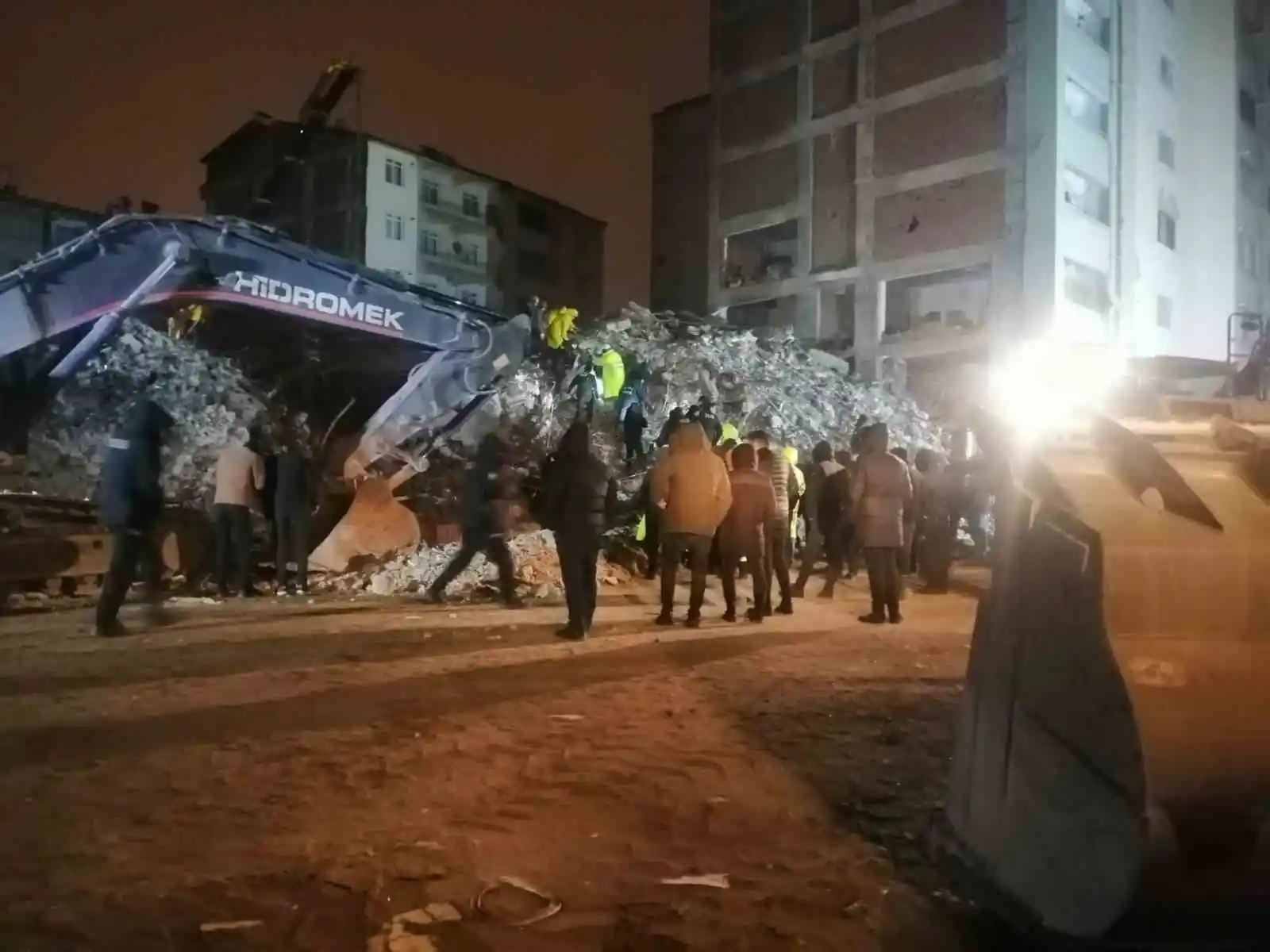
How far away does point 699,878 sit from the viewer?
401cm

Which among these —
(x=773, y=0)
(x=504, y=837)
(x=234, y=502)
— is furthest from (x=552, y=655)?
(x=773, y=0)

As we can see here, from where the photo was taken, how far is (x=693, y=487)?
9.44 metres

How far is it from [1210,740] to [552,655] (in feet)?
19.7

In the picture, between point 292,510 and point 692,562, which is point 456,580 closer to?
point 292,510

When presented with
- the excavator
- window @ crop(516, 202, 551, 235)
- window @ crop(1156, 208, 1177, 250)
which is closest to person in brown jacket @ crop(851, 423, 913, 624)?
the excavator

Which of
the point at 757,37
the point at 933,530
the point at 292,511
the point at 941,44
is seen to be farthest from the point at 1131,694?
the point at 757,37

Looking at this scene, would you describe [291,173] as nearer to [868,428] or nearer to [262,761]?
[868,428]

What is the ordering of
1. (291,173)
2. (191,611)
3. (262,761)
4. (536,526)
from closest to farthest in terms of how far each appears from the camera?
(262,761) → (191,611) → (536,526) → (291,173)

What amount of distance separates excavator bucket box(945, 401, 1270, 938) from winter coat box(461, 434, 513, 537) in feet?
25.1

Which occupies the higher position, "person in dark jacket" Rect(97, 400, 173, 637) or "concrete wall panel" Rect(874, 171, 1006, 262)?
"concrete wall panel" Rect(874, 171, 1006, 262)

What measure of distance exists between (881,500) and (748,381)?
1218 centimetres

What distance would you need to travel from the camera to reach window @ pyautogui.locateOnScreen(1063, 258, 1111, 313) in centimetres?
3231

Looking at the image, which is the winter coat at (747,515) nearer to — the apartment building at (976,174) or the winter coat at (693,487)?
the winter coat at (693,487)

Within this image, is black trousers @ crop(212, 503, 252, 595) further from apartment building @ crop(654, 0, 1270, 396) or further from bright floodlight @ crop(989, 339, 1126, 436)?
apartment building @ crop(654, 0, 1270, 396)
